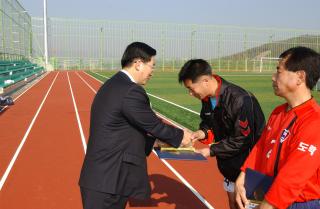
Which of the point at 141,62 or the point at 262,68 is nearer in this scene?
the point at 141,62

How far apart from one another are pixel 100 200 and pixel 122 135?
0.48 metres

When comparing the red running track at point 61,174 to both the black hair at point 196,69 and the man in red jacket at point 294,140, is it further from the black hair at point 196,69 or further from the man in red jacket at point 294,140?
the man in red jacket at point 294,140

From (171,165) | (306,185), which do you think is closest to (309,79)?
(306,185)

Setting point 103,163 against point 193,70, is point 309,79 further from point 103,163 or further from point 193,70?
point 103,163

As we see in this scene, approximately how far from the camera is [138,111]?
2.54m

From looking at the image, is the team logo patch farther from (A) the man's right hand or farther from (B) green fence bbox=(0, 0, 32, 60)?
(B) green fence bbox=(0, 0, 32, 60)

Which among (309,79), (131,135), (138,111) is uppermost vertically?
(309,79)

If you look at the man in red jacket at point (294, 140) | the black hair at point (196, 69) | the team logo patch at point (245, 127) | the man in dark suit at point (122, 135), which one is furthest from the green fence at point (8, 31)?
the man in red jacket at point (294, 140)

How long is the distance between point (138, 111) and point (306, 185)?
3.74 ft

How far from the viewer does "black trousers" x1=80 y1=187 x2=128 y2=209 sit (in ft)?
8.67

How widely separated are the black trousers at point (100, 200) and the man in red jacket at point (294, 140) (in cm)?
92

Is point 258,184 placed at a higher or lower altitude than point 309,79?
lower

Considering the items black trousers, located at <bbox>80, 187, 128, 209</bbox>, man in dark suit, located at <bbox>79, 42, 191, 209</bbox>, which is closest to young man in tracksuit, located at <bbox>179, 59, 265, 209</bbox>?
man in dark suit, located at <bbox>79, 42, 191, 209</bbox>

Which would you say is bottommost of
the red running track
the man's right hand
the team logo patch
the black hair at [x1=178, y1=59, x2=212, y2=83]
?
the red running track
